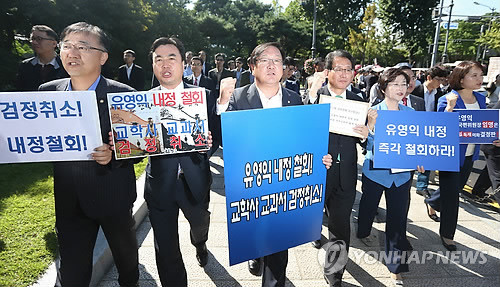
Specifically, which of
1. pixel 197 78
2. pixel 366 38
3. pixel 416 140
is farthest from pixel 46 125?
pixel 366 38

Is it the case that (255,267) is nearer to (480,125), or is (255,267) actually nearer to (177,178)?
(177,178)

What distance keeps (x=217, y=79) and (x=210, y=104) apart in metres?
6.51

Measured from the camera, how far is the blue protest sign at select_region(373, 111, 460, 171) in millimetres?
2498

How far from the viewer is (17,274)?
2.42 meters

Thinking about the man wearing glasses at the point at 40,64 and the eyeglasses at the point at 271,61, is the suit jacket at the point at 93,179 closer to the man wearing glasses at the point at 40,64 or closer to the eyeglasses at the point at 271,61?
the eyeglasses at the point at 271,61

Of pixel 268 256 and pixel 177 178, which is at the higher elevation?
pixel 177 178

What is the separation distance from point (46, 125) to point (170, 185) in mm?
861

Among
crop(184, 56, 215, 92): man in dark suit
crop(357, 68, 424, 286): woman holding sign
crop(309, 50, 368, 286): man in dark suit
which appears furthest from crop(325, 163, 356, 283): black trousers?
crop(184, 56, 215, 92): man in dark suit

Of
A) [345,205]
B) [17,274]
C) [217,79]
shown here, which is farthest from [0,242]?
[217,79]

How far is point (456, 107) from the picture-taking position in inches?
126

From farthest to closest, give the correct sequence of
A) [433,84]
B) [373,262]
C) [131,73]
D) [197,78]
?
1. [131,73]
2. [197,78]
3. [433,84]
4. [373,262]

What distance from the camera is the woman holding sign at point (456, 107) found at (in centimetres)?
312

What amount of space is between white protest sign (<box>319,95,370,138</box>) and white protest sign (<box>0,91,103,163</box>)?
64.3 inches

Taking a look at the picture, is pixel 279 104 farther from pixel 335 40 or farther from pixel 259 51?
pixel 335 40
